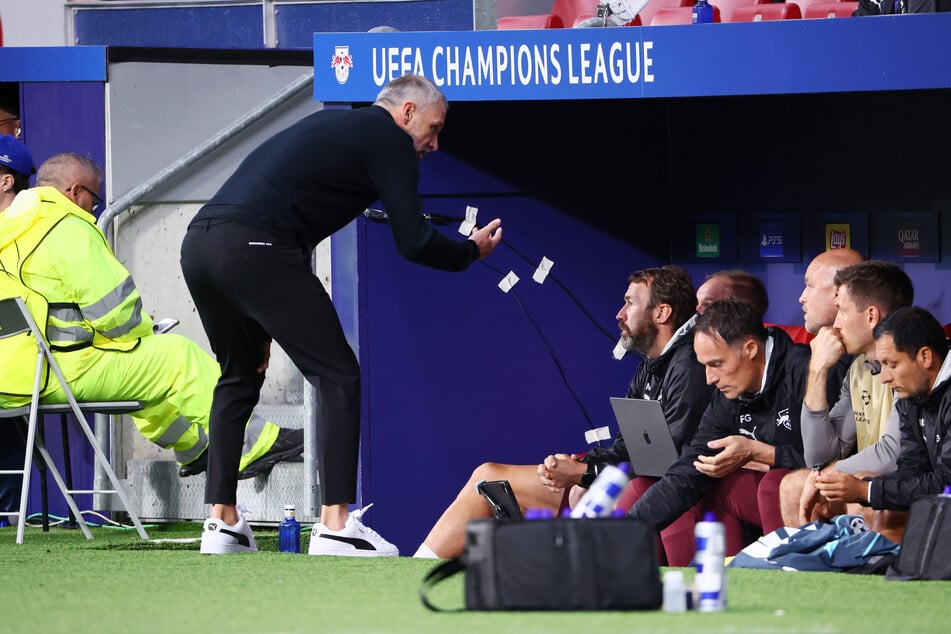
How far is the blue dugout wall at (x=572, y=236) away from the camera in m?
7.19

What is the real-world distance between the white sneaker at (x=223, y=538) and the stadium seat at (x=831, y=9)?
3456mm

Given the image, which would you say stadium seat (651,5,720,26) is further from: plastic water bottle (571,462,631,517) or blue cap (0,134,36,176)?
plastic water bottle (571,462,631,517)

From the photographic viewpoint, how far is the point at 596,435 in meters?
7.32

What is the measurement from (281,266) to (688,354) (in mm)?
1687

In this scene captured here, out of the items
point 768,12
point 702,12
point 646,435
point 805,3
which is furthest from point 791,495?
point 805,3

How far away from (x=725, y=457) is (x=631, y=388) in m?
1.05

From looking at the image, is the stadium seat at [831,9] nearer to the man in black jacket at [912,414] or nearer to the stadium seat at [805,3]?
the stadium seat at [805,3]

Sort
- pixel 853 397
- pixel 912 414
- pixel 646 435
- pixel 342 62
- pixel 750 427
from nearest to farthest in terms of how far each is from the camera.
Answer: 1. pixel 912 414
2. pixel 853 397
3. pixel 750 427
4. pixel 646 435
5. pixel 342 62

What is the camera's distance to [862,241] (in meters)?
7.20

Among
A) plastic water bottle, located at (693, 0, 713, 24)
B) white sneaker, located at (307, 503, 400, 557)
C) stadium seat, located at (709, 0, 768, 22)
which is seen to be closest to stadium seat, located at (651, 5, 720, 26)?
plastic water bottle, located at (693, 0, 713, 24)

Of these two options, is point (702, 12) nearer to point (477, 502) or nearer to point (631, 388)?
point (631, 388)

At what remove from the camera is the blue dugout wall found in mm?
7191

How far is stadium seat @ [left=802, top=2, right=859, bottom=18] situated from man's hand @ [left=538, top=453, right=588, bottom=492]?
2.36m

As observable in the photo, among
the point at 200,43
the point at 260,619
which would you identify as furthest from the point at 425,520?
the point at 200,43
